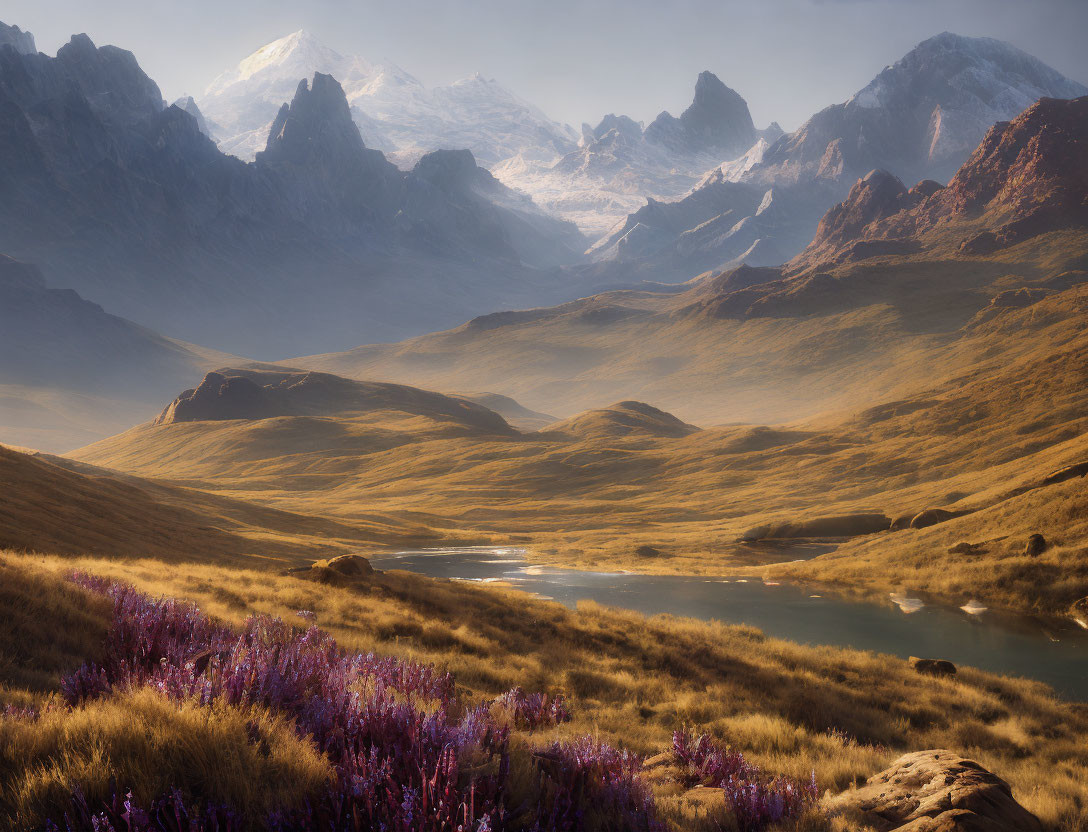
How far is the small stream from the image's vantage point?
71.1ft

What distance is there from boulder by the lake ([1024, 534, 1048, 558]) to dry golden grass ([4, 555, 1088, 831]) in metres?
15.9

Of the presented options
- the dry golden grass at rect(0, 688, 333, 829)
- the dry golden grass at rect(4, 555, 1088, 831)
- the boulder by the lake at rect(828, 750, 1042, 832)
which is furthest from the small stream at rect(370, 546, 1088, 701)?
the dry golden grass at rect(0, 688, 333, 829)

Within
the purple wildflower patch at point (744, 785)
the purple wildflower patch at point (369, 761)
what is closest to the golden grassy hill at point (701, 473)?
the purple wildflower patch at point (744, 785)

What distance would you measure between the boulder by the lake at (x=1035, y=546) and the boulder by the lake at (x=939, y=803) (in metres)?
29.0

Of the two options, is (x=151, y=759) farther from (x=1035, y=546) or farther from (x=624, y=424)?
(x=624, y=424)

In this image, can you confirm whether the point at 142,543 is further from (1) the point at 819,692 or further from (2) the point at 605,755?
(2) the point at 605,755

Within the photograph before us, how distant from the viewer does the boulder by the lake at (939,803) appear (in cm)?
506

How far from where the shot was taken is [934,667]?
55.4 feet

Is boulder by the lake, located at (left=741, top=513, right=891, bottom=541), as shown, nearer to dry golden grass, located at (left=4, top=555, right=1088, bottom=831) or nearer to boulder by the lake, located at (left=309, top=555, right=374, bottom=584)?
dry golden grass, located at (left=4, top=555, right=1088, bottom=831)

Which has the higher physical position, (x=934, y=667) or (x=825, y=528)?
(x=825, y=528)

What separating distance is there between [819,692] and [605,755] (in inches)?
359

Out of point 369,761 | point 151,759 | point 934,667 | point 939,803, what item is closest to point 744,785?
A: point 939,803

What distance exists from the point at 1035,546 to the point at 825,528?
24445 millimetres

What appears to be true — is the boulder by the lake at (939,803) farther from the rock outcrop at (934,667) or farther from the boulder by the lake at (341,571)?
the boulder by the lake at (341,571)
